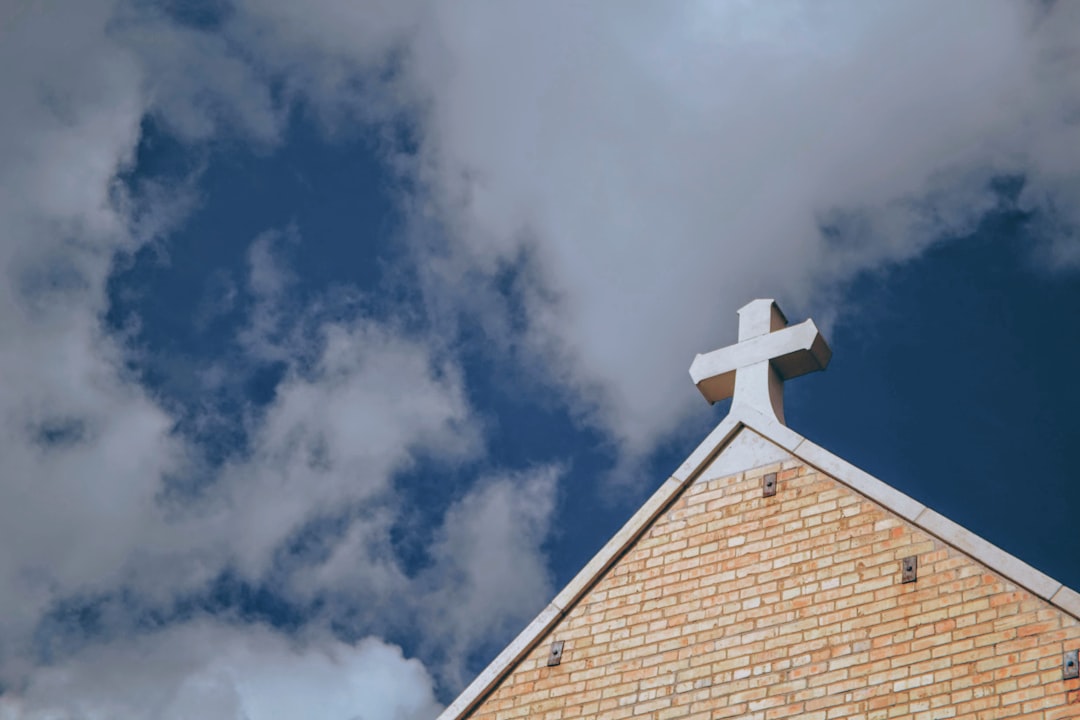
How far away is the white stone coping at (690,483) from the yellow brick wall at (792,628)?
8cm

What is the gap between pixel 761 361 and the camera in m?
15.4

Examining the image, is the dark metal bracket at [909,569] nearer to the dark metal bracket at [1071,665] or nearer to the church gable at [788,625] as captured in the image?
→ the church gable at [788,625]

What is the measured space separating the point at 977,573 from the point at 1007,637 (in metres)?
0.65

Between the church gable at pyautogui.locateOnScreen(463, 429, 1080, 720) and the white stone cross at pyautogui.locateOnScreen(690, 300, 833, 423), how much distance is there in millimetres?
517

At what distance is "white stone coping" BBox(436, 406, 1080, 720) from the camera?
508 inches

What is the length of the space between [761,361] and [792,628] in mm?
3023

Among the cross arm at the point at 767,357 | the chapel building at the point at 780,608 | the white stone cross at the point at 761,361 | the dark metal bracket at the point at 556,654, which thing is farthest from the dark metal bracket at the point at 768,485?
the dark metal bracket at the point at 556,654

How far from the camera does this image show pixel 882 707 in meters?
12.3

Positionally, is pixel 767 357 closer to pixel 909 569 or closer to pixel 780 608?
pixel 780 608

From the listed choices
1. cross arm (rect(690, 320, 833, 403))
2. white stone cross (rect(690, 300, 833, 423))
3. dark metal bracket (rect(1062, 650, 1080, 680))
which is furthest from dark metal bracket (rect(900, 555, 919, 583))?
cross arm (rect(690, 320, 833, 403))

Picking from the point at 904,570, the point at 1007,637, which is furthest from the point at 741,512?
the point at 1007,637

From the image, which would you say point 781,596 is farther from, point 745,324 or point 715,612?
point 745,324

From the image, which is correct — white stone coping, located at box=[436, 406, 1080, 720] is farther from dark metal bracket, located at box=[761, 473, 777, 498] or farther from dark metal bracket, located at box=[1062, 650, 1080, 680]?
dark metal bracket, located at box=[1062, 650, 1080, 680]

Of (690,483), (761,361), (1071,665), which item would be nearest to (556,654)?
(690,483)
